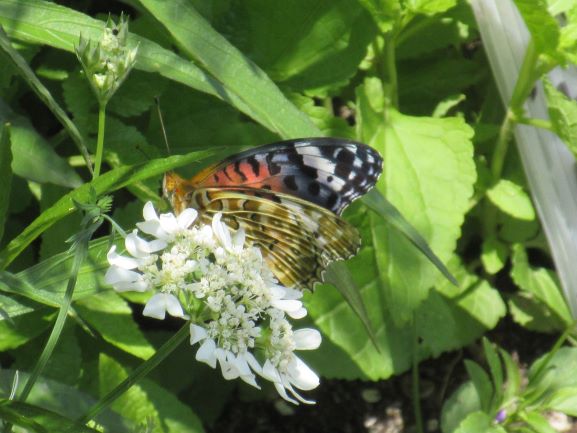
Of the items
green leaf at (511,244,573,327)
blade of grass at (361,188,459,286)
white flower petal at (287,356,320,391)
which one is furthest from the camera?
green leaf at (511,244,573,327)

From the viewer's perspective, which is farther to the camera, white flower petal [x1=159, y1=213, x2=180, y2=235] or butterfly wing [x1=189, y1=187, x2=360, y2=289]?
butterfly wing [x1=189, y1=187, x2=360, y2=289]

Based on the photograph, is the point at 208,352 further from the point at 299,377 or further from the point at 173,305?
the point at 299,377

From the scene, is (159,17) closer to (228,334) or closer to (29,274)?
(29,274)

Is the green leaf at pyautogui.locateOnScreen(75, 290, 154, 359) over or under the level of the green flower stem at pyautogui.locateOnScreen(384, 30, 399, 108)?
under

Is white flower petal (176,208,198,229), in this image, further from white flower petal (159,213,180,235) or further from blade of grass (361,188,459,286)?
blade of grass (361,188,459,286)

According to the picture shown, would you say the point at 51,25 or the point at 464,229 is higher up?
the point at 51,25

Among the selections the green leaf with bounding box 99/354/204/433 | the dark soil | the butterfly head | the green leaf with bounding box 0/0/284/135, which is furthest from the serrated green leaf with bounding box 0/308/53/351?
the dark soil

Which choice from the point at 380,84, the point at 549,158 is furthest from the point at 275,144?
the point at 549,158

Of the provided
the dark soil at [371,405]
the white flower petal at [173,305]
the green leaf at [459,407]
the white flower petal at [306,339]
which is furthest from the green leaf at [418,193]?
the white flower petal at [173,305]
